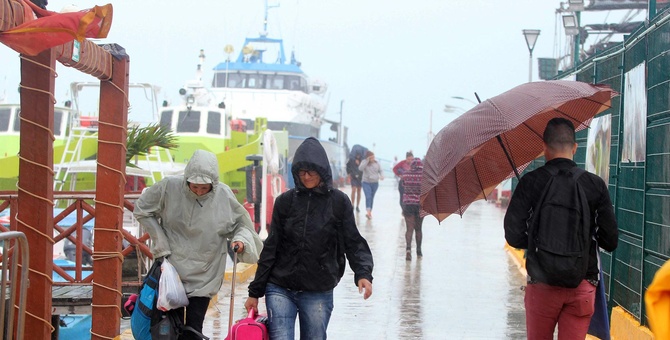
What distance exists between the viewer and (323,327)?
625 centimetres

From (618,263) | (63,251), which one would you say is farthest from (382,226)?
(618,263)

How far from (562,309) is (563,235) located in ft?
1.60

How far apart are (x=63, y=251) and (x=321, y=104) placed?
3047 cm

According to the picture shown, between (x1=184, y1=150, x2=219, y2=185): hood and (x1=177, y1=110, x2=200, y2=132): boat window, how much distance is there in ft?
69.5

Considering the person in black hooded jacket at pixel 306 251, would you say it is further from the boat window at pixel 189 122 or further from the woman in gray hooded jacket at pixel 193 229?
the boat window at pixel 189 122

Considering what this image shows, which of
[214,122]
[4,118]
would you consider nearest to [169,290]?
[4,118]

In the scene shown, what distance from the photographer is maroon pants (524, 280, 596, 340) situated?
5699mm

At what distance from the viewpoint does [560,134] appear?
588 cm

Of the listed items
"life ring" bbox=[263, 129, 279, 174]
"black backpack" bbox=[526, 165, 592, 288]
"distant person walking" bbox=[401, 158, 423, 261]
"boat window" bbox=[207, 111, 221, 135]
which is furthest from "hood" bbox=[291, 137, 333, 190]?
"boat window" bbox=[207, 111, 221, 135]

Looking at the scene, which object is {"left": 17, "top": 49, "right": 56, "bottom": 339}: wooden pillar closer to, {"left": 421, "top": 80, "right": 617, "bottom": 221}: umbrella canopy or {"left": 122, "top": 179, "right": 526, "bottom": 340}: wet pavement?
{"left": 421, "top": 80, "right": 617, "bottom": 221}: umbrella canopy

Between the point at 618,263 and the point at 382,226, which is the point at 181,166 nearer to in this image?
the point at 382,226

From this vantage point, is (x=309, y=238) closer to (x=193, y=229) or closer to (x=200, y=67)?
(x=193, y=229)

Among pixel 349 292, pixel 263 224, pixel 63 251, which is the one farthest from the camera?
pixel 263 224

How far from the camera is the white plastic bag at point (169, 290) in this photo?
650 cm
